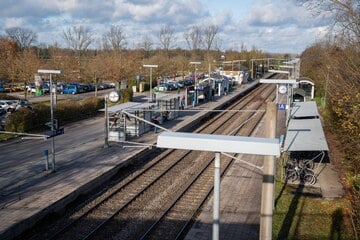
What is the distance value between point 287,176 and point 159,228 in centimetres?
647

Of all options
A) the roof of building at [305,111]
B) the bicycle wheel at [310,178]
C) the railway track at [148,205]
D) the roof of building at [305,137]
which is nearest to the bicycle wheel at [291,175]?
the bicycle wheel at [310,178]

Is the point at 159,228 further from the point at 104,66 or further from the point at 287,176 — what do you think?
the point at 104,66

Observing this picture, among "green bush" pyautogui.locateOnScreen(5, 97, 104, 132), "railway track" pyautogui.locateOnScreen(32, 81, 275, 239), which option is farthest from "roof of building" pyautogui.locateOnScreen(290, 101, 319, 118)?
"green bush" pyautogui.locateOnScreen(5, 97, 104, 132)

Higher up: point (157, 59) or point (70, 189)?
point (157, 59)

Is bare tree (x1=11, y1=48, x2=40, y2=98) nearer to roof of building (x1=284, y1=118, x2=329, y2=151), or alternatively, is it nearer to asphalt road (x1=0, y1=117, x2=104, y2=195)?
asphalt road (x1=0, y1=117, x2=104, y2=195)

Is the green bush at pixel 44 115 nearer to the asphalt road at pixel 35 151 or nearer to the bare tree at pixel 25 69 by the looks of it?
the asphalt road at pixel 35 151

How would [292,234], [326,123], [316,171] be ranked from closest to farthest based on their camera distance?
[292,234] < [316,171] < [326,123]

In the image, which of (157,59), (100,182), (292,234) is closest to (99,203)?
(100,182)

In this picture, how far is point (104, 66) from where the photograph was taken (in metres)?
46.2

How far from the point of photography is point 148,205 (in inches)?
541

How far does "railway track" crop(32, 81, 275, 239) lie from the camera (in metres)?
11.5

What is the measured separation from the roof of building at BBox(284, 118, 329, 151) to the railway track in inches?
131

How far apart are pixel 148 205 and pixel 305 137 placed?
7.61 m

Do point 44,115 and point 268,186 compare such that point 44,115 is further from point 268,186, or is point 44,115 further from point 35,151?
point 268,186
